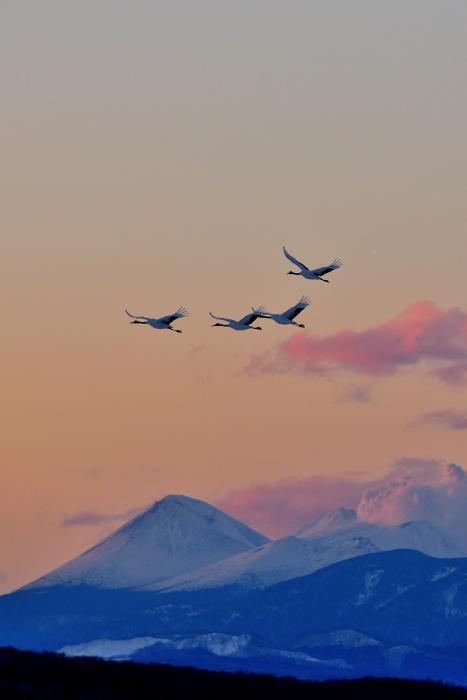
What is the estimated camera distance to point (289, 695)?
189625 millimetres

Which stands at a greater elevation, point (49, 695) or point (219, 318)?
point (219, 318)

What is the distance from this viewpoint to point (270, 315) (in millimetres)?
187000

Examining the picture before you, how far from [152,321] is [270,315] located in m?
11.5

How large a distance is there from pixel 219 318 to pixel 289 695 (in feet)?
116

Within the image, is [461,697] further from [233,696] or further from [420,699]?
[233,696]

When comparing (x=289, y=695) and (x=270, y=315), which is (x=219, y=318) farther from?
(x=289, y=695)

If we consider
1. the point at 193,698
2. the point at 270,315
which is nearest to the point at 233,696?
the point at 193,698

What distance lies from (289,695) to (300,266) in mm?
39128

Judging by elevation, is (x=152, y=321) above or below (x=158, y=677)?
above

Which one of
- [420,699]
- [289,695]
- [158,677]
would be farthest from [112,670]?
[420,699]

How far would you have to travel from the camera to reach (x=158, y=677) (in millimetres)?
187750

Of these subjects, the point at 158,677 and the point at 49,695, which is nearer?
the point at 49,695

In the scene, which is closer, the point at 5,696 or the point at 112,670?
the point at 5,696

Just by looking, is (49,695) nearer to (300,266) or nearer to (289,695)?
(289,695)
